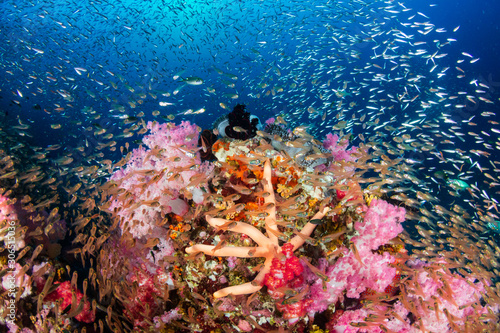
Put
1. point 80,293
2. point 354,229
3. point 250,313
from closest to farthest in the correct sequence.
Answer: point 250,313 → point 354,229 → point 80,293

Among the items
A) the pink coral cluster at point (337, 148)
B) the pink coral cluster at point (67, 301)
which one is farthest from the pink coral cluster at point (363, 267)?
the pink coral cluster at point (67, 301)

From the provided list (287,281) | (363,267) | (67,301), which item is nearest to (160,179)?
(287,281)

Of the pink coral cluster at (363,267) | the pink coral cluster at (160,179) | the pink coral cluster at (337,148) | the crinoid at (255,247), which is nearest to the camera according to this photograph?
the crinoid at (255,247)

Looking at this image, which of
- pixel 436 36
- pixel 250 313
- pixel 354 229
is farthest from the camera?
pixel 436 36

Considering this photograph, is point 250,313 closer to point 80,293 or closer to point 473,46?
point 80,293

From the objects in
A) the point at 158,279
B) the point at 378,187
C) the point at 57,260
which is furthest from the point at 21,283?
the point at 378,187

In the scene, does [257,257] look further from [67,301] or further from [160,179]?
[67,301]

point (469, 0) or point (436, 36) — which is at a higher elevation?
point (469, 0)

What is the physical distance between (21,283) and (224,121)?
5.57 m

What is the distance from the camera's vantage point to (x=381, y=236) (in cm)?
414

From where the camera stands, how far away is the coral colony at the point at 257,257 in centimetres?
398

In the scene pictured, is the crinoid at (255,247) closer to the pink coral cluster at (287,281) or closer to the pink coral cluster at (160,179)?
the pink coral cluster at (287,281)

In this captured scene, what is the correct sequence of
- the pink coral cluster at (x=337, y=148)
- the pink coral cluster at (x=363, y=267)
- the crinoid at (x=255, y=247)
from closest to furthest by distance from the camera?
1. the crinoid at (x=255, y=247)
2. the pink coral cluster at (x=363, y=267)
3. the pink coral cluster at (x=337, y=148)

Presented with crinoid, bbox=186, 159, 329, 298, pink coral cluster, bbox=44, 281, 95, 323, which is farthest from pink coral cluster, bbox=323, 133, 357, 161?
pink coral cluster, bbox=44, 281, 95, 323
